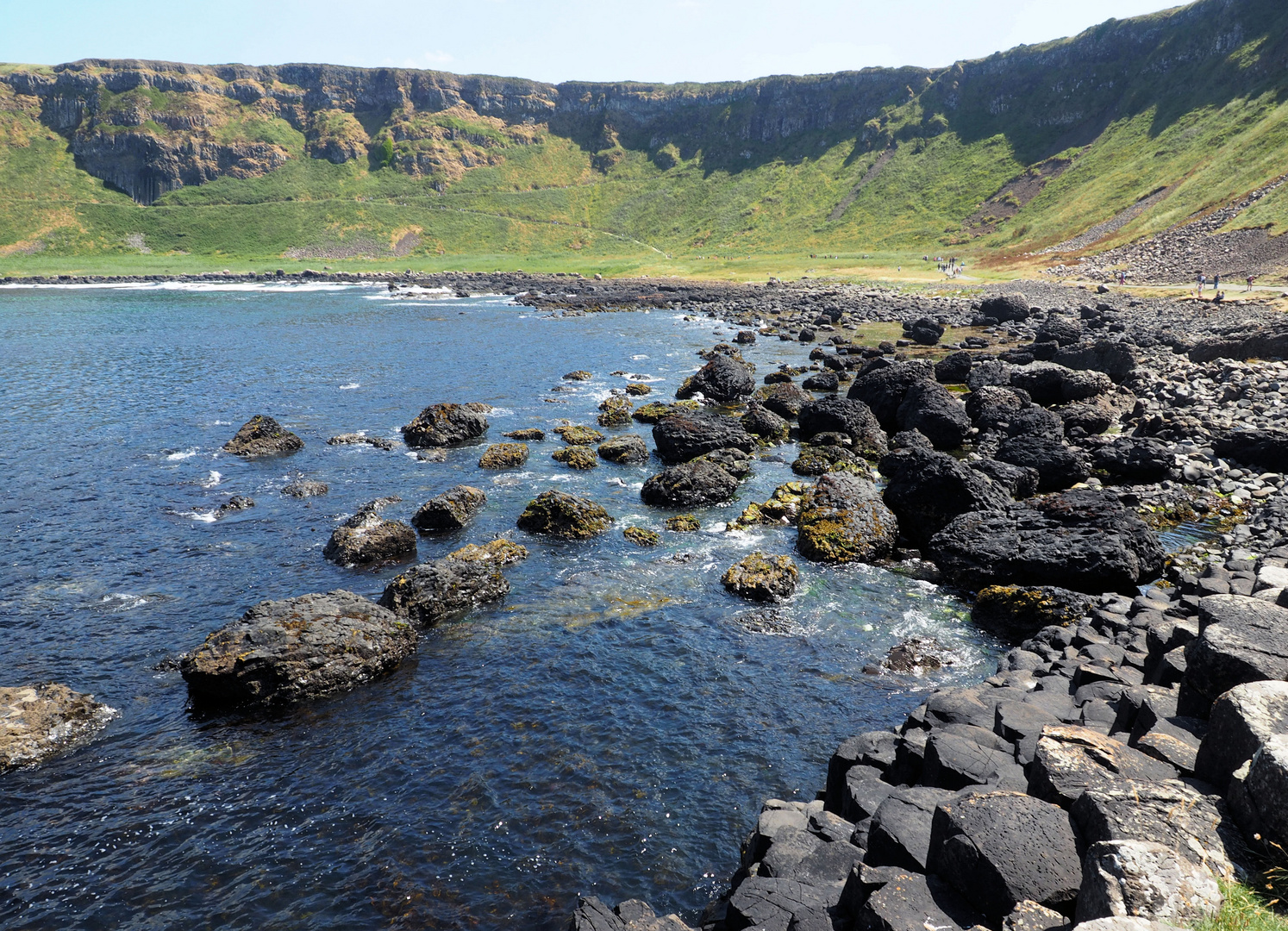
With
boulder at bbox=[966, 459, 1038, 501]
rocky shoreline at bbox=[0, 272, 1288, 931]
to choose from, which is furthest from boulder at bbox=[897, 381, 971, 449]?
boulder at bbox=[966, 459, 1038, 501]

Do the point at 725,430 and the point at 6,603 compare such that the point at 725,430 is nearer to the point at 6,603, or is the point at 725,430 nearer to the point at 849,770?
the point at 849,770

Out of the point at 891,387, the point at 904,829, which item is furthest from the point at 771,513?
the point at 891,387

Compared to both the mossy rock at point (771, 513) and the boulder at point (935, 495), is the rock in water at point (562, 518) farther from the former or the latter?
the boulder at point (935, 495)

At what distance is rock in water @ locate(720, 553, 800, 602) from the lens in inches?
850

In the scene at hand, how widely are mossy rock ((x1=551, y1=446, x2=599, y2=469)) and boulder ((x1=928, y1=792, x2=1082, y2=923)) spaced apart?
2661 centimetres

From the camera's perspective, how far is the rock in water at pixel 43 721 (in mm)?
14773

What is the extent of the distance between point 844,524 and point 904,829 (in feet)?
52.1

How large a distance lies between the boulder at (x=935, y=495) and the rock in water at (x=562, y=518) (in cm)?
1136

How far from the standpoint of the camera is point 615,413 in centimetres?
4344

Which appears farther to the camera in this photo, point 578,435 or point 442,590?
point 578,435

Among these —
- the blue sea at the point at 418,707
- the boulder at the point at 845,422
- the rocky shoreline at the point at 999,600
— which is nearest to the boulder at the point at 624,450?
the rocky shoreline at the point at 999,600

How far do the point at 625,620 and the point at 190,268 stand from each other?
20090 cm

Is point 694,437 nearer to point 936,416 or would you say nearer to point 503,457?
point 503,457

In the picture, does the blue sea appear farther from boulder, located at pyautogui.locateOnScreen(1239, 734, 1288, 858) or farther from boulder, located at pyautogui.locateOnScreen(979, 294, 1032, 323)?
boulder, located at pyautogui.locateOnScreen(979, 294, 1032, 323)
